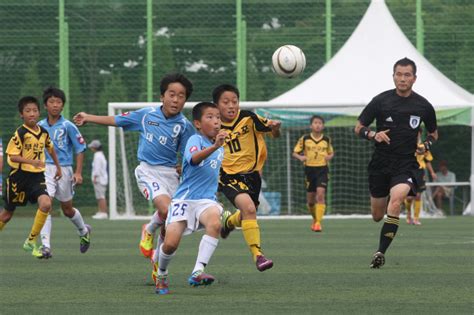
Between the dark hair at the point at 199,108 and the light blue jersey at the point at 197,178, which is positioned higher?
the dark hair at the point at 199,108

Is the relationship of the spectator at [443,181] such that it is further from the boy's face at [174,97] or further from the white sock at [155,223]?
the boy's face at [174,97]

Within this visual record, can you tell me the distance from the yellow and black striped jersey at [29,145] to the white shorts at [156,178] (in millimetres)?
2812

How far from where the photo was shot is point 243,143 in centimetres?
1044

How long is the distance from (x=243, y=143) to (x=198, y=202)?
2.34 metres

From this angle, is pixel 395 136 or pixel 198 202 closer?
pixel 198 202

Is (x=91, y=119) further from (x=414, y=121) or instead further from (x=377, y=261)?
(x=414, y=121)

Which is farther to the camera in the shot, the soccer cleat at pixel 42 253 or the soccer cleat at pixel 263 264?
the soccer cleat at pixel 42 253

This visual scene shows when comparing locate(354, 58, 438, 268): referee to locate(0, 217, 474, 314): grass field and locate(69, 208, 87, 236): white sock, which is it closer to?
locate(0, 217, 474, 314): grass field

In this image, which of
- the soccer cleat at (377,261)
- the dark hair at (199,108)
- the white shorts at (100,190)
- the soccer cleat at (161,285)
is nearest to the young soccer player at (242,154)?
the soccer cleat at (377,261)

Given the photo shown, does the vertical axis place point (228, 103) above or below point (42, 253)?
above

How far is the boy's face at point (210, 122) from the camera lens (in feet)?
27.0

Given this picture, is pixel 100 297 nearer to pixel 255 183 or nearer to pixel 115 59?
pixel 255 183

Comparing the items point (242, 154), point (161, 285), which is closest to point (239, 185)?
point (242, 154)

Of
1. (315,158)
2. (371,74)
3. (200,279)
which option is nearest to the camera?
(200,279)
